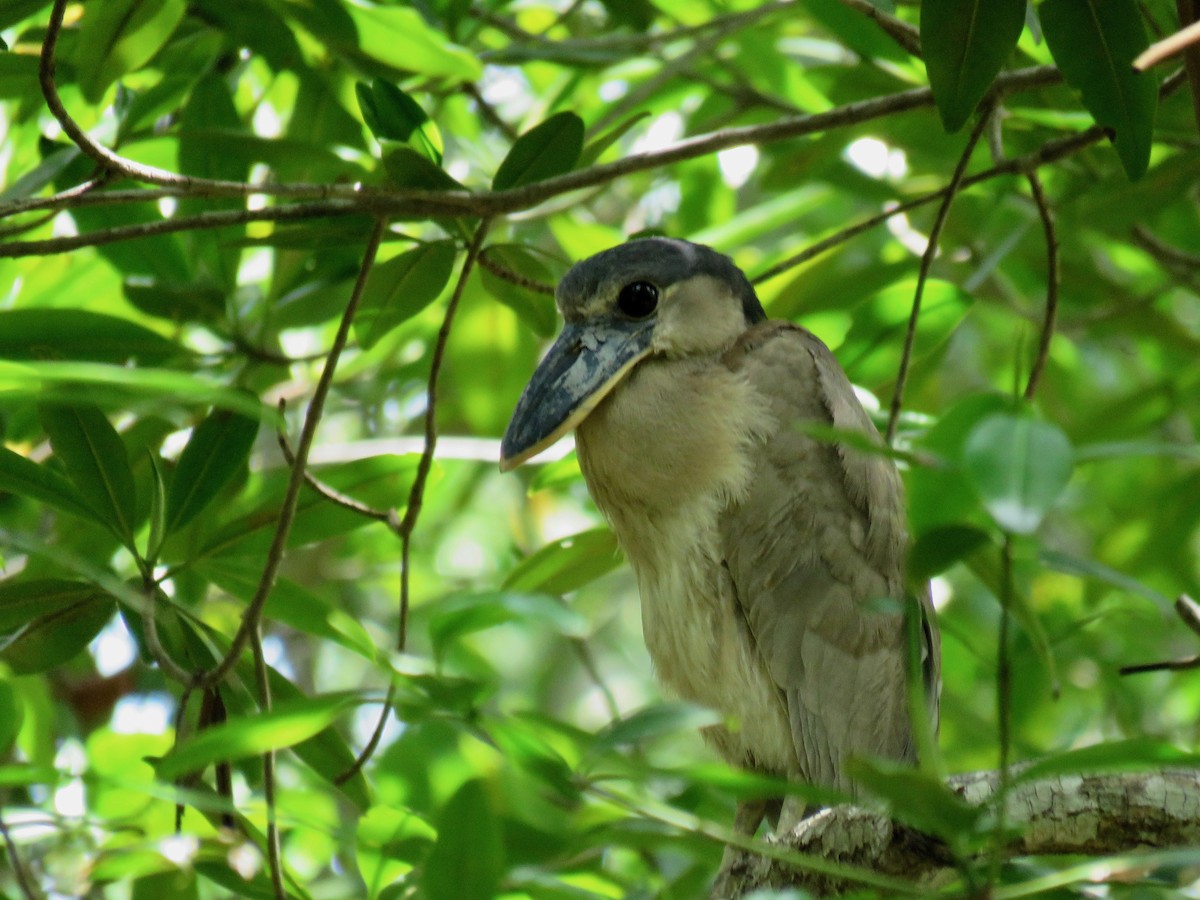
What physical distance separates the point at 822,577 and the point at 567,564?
485mm

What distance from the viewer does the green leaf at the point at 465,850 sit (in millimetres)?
1190

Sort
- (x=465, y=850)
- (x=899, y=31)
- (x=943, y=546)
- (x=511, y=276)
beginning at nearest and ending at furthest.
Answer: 1. (x=943, y=546)
2. (x=465, y=850)
3. (x=899, y=31)
4. (x=511, y=276)

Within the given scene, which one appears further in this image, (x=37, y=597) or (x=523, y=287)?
(x=523, y=287)

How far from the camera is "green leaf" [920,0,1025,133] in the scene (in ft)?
5.74

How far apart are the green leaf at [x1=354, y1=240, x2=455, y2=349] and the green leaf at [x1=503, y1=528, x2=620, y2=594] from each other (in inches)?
20.0

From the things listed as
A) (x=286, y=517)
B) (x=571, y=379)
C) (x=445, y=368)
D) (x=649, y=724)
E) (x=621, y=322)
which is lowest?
(x=649, y=724)

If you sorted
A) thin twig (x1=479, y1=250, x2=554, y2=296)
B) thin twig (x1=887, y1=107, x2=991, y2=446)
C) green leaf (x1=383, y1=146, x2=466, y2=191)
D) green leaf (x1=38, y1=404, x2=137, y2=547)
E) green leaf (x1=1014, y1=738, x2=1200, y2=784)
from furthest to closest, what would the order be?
thin twig (x1=479, y1=250, x2=554, y2=296) < thin twig (x1=887, y1=107, x2=991, y2=446) < green leaf (x1=383, y1=146, x2=466, y2=191) < green leaf (x1=38, y1=404, x2=137, y2=547) < green leaf (x1=1014, y1=738, x2=1200, y2=784)

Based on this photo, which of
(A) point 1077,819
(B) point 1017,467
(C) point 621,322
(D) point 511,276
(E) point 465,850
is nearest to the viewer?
(B) point 1017,467

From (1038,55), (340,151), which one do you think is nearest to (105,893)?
(340,151)

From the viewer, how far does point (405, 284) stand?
2.21m

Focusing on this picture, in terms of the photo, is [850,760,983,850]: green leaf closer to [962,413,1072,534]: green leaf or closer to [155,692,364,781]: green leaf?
[962,413,1072,534]: green leaf

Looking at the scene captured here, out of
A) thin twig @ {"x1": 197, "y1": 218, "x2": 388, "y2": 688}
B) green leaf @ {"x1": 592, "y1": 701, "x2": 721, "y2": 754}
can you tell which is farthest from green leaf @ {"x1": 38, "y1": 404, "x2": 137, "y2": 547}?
green leaf @ {"x1": 592, "y1": 701, "x2": 721, "y2": 754}

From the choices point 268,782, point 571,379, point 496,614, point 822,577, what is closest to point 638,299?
point 571,379

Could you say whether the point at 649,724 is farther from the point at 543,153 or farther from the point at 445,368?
the point at 445,368
